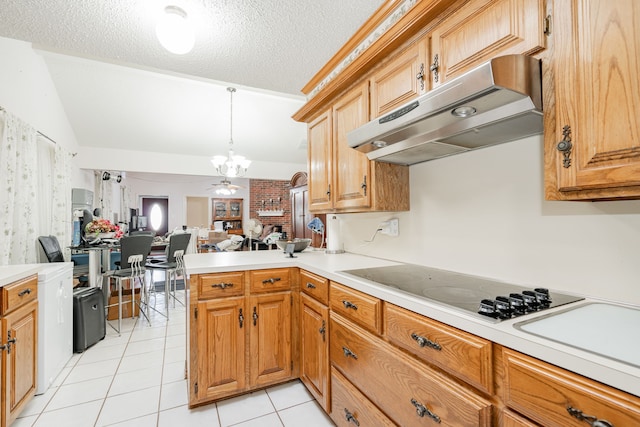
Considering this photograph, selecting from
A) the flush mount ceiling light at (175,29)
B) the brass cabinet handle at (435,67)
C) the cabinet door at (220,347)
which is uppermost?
the flush mount ceiling light at (175,29)

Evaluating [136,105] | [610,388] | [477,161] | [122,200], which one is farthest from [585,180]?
[122,200]

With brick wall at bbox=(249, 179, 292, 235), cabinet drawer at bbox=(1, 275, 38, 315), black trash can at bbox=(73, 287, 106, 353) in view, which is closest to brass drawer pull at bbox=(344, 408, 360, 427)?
cabinet drawer at bbox=(1, 275, 38, 315)

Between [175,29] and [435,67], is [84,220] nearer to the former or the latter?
[175,29]

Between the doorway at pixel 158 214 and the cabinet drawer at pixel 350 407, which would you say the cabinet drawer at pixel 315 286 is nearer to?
the cabinet drawer at pixel 350 407

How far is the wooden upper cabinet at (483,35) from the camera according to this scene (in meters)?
1.00

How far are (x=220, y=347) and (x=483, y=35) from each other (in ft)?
7.01

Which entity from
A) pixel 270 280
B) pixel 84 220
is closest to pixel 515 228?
pixel 270 280

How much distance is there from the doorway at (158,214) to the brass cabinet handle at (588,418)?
11675mm

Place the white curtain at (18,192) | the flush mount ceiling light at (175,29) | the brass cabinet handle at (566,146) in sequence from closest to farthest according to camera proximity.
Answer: the brass cabinet handle at (566,146) < the flush mount ceiling light at (175,29) < the white curtain at (18,192)

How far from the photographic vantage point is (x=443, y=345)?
0.98 m

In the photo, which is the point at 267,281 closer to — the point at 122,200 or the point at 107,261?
the point at 107,261

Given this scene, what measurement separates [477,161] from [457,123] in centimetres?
39

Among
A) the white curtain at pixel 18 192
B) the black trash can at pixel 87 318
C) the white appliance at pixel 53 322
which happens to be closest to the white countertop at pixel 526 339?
the white appliance at pixel 53 322

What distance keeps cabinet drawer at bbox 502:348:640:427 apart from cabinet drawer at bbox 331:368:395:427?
630 millimetres
